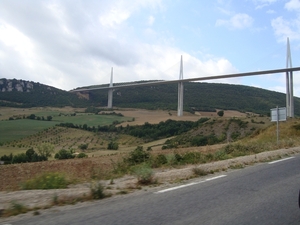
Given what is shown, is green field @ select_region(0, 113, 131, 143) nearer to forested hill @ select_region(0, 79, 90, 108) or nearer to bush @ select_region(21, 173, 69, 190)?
forested hill @ select_region(0, 79, 90, 108)

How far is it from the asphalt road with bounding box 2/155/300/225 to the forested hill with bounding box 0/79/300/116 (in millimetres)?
80360

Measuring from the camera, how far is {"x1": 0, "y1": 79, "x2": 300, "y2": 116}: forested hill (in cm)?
9200

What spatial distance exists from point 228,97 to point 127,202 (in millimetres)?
94620

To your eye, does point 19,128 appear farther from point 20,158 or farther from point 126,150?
point 126,150

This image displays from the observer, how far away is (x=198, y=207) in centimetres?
607

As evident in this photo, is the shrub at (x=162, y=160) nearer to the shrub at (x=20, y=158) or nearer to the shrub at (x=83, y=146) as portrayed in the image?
the shrub at (x=20, y=158)

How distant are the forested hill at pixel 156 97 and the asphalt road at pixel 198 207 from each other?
264 feet

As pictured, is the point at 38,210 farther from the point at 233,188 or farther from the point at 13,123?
the point at 13,123

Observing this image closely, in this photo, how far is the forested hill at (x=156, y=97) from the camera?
92.0 metres

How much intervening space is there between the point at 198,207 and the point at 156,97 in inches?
3937

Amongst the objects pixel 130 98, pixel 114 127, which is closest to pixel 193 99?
pixel 130 98

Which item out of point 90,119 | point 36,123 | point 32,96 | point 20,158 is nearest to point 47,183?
point 20,158

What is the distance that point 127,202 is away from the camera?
655 centimetres

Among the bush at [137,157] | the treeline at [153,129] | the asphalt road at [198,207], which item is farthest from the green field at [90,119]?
the asphalt road at [198,207]
